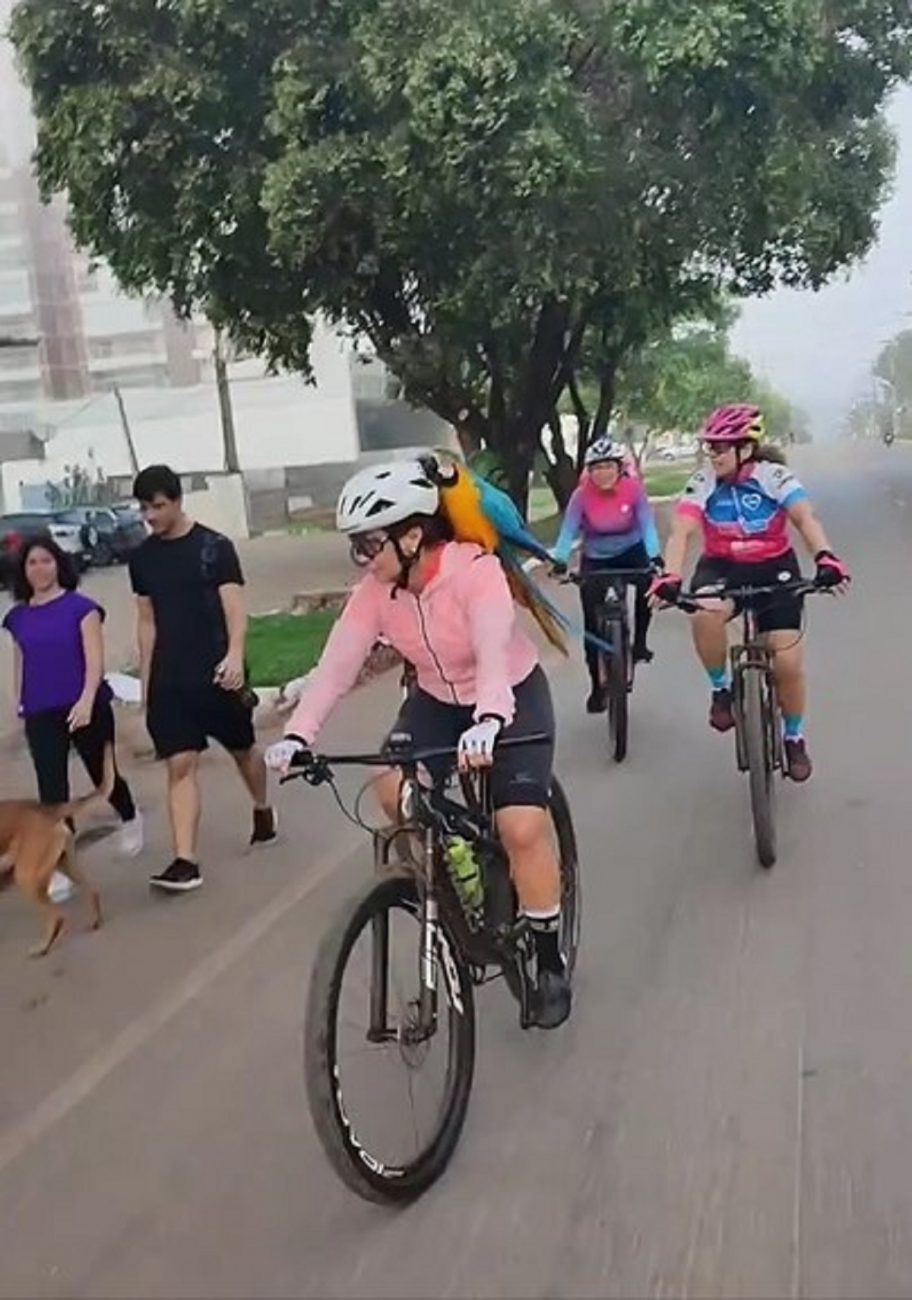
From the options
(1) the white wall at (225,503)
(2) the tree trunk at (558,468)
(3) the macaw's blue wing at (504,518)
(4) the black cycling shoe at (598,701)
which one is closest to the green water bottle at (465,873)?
(3) the macaw's blue wing at (504,518)

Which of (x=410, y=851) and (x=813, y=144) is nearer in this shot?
(x=410, y=851)

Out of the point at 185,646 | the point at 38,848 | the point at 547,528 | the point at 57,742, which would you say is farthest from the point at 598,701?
the point at 547,528

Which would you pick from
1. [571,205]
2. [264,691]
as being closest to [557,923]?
[264,691]

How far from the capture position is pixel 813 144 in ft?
71.6

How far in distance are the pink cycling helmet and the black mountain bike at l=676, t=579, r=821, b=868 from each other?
63 cm

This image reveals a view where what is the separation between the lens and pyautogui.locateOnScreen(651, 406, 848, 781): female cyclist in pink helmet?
672 centimetres

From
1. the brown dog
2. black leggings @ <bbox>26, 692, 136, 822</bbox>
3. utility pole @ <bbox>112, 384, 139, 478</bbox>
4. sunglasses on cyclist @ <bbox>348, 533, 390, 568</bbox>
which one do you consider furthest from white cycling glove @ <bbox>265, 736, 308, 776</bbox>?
utility pole @ <bbox>112, 384, 139, 478</bbox>

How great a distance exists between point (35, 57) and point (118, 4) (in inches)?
51.2

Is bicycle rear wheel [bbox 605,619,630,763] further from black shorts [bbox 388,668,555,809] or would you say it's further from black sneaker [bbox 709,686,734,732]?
black shorts [bbox 388,668,555,809]

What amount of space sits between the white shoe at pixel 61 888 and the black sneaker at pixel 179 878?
383 millimetres

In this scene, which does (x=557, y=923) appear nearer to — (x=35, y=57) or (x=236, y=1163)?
(x=236, y=1163)

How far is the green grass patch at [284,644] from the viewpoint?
1301 centimetres

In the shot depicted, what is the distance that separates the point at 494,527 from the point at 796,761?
326cm

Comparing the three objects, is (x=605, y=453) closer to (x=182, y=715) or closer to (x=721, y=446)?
(x=721, y=446)
